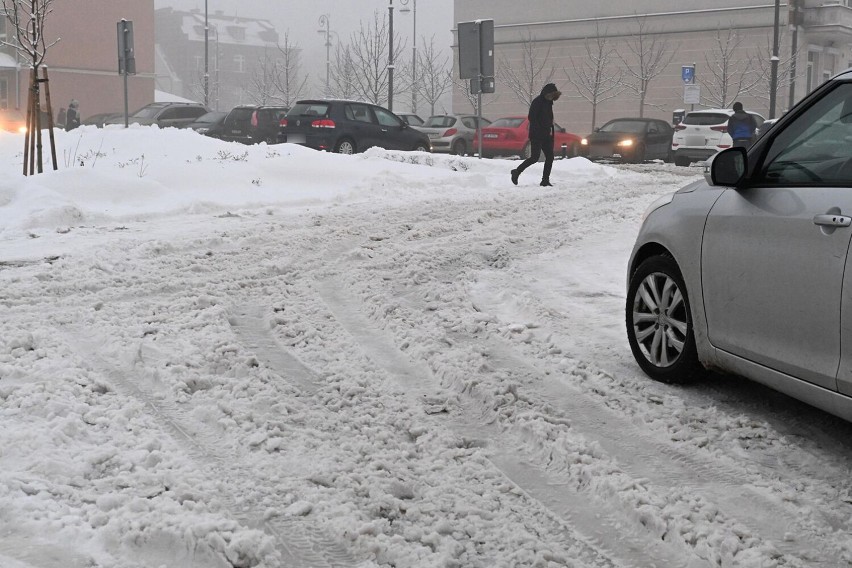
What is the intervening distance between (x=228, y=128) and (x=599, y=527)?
99.9 feet

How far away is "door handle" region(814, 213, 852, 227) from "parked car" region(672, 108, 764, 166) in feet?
79.6

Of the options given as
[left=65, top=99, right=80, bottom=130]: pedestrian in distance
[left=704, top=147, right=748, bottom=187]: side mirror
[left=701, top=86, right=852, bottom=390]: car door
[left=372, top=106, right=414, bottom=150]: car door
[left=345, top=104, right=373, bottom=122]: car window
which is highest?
[left=65, top=99, right=80, bottom=130]: pedestrian in distance

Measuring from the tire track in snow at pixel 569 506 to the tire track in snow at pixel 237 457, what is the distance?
1.86ft

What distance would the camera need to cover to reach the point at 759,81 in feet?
154

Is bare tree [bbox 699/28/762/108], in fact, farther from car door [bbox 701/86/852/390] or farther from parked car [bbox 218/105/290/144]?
car door [bbox 701/86/852/390]

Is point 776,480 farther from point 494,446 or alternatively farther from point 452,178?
point 452,178

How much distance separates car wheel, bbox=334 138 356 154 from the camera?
2248cm

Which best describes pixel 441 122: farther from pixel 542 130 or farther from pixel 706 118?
pixel 542 130

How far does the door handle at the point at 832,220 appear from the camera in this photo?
3.74 m

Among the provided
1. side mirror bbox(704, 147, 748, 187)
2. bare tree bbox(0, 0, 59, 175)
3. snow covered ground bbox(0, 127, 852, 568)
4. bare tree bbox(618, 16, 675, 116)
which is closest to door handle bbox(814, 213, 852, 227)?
side mirror bbox(704, 147, 748, 187)

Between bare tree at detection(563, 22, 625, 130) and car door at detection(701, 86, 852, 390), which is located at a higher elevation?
bare tree at detection(563, 22, 625, 130)

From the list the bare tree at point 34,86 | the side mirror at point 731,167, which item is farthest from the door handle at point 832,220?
the bare tree at point 34,86

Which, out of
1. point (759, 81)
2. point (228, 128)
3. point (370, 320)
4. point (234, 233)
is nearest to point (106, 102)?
point (228, 128)

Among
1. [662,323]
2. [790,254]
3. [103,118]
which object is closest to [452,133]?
[103,118]
